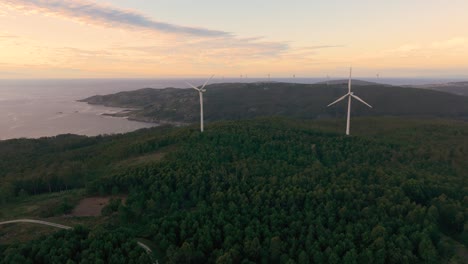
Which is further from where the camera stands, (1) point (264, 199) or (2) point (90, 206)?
(2) point (90, 206)

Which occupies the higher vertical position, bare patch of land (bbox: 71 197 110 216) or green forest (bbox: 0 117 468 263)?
green forest (bbox: 0 117 468 263)

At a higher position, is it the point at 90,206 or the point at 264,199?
the point at 264,199

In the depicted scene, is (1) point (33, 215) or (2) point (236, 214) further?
(1) point (33, 215)

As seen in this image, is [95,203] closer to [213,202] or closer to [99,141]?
[213,202]

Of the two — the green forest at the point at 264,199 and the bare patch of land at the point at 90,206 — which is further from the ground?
the green forest at the point at 264,199

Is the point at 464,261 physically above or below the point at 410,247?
below

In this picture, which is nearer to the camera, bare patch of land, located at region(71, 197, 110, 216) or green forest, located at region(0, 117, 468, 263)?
green forest, located at region(0, 117, 468, 263)

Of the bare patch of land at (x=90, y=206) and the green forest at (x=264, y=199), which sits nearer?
the green forest at (x=264, y=199)

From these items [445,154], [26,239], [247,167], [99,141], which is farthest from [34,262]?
[99,141]
